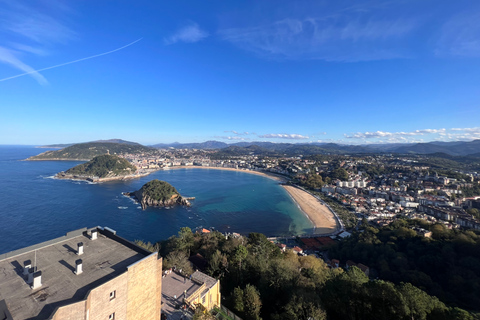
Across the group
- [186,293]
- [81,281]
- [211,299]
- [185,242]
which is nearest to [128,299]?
[81,281]

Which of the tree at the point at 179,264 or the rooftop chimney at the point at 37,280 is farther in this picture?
the tree at the point at 179,264

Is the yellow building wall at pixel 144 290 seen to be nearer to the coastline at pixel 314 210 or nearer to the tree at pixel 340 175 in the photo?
the coastline at pixel 314 210

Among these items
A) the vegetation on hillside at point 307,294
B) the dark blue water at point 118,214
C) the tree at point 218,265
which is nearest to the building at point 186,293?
the vegetation on hillside at point 307,294

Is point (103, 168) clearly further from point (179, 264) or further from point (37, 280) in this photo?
point (37, 280)

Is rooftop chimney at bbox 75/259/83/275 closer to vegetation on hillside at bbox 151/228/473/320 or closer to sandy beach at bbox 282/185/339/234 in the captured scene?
vegetation on hillside at bbox 151/228/473/320

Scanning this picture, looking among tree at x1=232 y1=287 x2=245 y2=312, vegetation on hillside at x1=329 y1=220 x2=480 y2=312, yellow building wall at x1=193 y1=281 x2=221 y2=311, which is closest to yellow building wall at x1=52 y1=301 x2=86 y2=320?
yellow building wall at x1=193 y1=281 x2=221 y2=311
